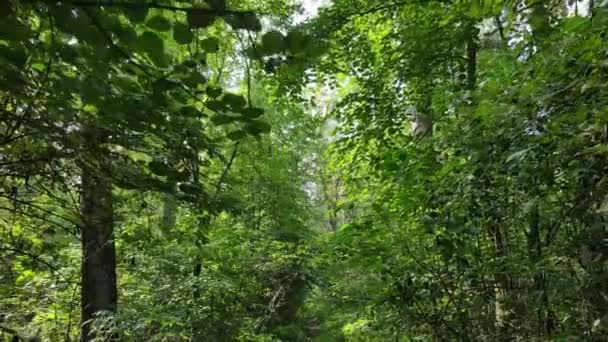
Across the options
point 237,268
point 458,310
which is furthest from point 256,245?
point 458,310

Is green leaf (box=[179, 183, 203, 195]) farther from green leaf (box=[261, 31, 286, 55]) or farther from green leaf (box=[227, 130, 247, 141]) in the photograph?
green leaf (box=[261, 31, 286, 55])

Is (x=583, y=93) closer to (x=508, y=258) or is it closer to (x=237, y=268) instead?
(x=508, y=258)

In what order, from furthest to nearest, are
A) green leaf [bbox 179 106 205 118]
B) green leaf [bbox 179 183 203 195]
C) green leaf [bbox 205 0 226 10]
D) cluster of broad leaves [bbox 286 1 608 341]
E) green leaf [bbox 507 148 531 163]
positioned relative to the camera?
1. cluster of broad leaves [bbox 286 1 608 341]
2. green leaf [bbox 507 148 531 163]
3. green leaf [bbox 179 183 203 195]
4. green leaf [bbox 179 106 205 118]
5. green leaf [bbox 205 0 226 10]

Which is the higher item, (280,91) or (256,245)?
(280,91)

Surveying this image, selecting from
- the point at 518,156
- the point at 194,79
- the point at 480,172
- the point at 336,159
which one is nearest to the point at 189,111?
the point at 194,79

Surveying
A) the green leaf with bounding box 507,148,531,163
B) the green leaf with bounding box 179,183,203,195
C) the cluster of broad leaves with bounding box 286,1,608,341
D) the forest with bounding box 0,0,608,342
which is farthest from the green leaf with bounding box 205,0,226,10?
the green leaf with bounding box 507,148,531,163

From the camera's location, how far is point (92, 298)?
394 cm

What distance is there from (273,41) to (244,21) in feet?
0.19

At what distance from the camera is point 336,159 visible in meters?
4.90

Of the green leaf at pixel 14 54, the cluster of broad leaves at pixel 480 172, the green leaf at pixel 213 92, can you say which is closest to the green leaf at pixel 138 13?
the green leaf at pixel 213 92

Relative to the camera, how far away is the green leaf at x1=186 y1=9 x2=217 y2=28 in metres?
0.84

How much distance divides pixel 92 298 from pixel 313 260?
115 inches

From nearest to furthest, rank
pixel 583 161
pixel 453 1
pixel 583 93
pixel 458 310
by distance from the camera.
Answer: pixel 583 93, pixel 583 161, pixel 458 310, pixel 453 1

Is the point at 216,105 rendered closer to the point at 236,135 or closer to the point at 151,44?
the point at 236,135
